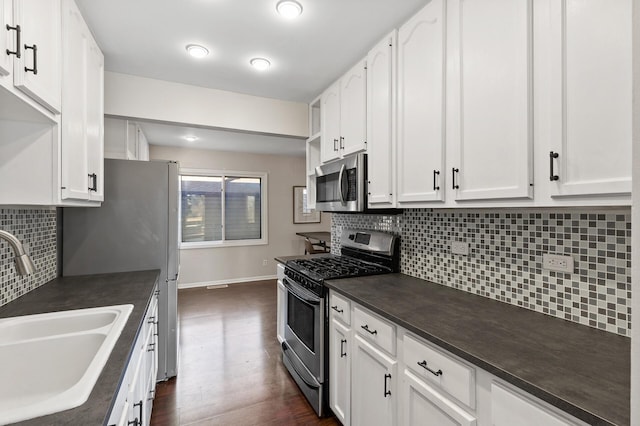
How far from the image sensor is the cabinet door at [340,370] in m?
1.77

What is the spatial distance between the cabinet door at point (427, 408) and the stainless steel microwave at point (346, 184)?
45.9 inches

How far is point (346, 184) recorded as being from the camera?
229 centimetres

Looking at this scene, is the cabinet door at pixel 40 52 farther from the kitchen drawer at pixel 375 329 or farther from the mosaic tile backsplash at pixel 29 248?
the kitchen drawer at pixel 375 329

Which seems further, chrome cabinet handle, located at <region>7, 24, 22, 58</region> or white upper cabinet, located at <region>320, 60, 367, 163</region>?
white upper cabinet, located at <region>320, 60, 367, 163</region>

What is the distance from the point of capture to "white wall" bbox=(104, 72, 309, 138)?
7.97 feet

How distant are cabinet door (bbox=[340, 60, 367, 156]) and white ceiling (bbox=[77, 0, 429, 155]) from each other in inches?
4.6

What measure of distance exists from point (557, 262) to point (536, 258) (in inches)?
3.7

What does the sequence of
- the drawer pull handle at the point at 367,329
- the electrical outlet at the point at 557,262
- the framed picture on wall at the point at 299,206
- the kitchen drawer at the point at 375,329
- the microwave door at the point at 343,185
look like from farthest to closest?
1. the framed picture on wall at the point at 299,206
2. the microwave door at the point at 343,185
3. the drawer pull handle at the point at 367,329
4. the kitchen drawer at the point at 375,329
5. the electrical outlet at the point at 557,262

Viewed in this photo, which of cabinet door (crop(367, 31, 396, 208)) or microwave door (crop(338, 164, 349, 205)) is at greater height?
cabinet door (crop(367, 31, 396, 208))

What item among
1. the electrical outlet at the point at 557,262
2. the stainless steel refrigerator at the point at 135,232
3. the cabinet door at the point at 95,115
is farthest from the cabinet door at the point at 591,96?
the stainless steel refrigerator at the point at 135,232

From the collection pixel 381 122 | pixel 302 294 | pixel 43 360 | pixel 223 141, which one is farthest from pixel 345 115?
pixel 223 141

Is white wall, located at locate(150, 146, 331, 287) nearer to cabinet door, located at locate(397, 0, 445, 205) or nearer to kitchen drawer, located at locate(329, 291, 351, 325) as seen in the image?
kitchen drawer, located at locate(329, 291, 351, 325)

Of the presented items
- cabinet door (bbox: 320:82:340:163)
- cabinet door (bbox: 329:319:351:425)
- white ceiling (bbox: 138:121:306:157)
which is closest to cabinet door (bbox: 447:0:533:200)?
cabinet door (bbox: 329:319:351:425)

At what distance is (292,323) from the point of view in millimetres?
2457
